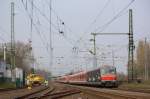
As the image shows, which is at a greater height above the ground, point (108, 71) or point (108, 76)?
point (108, 71)

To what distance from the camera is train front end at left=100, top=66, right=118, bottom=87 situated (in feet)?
168

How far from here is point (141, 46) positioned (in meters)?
100

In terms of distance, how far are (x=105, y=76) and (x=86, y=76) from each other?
12338 millimetres

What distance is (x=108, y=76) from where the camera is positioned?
51.5 meters

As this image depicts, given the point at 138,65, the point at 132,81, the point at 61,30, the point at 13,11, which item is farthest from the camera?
the point at 138,65

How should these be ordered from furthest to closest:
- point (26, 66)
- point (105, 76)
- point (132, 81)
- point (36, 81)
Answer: point (26, 66)
point (36, 81)
point (132, 81)
point (105, 76)

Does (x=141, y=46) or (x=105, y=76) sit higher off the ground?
(x=141, y=46)

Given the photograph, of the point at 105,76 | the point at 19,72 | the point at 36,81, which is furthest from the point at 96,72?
the point at 36,81

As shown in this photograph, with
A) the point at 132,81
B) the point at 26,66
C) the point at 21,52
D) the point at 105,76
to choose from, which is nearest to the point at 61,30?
the point at 105,76

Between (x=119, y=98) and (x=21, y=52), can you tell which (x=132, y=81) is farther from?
(x=21, y=52)

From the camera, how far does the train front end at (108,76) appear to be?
51.2 m

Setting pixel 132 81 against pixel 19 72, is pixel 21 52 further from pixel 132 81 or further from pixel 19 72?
pixel 132 81

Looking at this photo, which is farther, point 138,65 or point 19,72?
Answer: point 138,65

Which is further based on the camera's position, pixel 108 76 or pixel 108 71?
pixel 108 71
